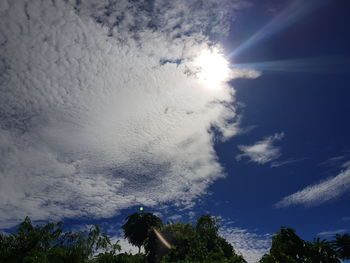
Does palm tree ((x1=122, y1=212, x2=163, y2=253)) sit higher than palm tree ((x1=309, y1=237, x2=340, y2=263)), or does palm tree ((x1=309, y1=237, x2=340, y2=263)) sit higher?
palm tree ((x1=122, y1=212, x2=163, y2=253))

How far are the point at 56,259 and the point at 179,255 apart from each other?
20.7 metres

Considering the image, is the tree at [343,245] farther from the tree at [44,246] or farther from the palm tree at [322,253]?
the tree at [44,246]

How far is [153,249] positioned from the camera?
1711 inches

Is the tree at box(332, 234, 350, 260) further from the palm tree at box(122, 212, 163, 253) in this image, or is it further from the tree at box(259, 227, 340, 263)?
the palm tree at box(122, 212, 163, 253)

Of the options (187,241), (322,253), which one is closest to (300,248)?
(322,253)

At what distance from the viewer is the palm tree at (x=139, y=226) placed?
48531 millimetres

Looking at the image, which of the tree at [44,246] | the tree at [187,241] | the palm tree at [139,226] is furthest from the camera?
the palm tree at [139,226]

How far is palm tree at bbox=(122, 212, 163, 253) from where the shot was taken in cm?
4853

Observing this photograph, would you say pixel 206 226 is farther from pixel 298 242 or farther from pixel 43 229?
pixel 43 229

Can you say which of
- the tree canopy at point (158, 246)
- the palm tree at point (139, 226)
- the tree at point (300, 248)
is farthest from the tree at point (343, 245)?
the palm tree at point (139, 226)

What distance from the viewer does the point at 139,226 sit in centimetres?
4931

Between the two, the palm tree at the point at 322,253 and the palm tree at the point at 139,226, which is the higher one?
the palm tree at the point at 139,226

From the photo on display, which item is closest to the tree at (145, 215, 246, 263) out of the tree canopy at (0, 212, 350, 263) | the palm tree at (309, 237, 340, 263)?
the tree canopy at (0, 212, 350, 263)

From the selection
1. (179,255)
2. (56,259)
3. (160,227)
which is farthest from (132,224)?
(56,259)
